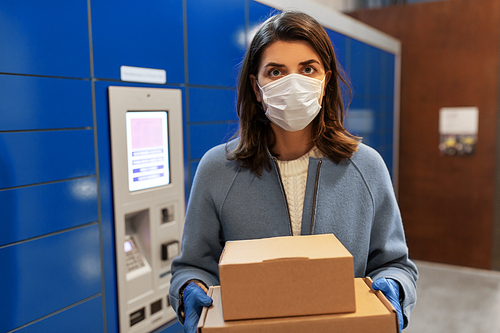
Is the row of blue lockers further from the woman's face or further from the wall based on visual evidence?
the wall

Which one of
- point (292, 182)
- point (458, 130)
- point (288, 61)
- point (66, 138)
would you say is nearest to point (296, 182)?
point (292, 182)

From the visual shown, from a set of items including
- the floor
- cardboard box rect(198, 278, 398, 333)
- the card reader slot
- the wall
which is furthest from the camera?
the wall

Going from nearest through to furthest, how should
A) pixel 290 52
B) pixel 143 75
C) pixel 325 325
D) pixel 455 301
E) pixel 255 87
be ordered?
1. pixel 325 325
2. pixel 290 52
3. pixel 255 87
4. pixel 143 75
5. pixel 455 301

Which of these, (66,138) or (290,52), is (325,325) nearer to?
(290,52)

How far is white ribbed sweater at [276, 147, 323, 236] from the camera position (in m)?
1.21

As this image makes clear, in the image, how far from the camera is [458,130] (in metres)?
4.46

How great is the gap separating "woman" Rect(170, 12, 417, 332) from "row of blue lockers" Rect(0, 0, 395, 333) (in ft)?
1.99

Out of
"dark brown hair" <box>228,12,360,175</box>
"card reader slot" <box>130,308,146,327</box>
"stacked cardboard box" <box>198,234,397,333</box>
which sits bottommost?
"card reader slot" <box>130,308,146,327</box>

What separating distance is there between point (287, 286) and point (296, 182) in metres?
0.45

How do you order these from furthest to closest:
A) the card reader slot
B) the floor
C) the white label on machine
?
the floor < the card reader slot < the white label on machine

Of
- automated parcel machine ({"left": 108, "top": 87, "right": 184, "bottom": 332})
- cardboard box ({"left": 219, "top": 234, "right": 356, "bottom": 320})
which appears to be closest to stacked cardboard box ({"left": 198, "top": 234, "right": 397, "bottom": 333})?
cardboard box ({"left": 219, "top": 234, "right": 356, "bottom": 320})

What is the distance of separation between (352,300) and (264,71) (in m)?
0.68

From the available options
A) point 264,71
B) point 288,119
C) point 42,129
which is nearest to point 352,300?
point 288,119

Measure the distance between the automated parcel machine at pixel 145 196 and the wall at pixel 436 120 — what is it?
344cm
